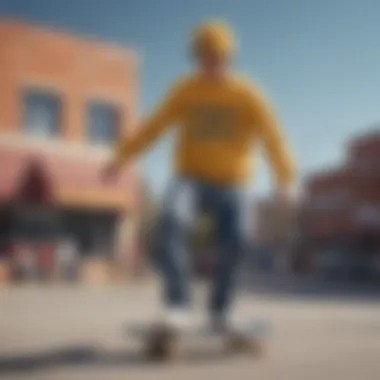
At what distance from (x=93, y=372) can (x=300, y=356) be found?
1.22 metres

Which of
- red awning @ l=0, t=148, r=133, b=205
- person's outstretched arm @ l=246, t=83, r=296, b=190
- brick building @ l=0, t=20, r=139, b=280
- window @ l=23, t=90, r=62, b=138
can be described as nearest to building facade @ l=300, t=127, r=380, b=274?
brick building @ l=0, t=20, r=139, b=280

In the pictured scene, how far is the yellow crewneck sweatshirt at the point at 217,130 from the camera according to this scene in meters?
4.06

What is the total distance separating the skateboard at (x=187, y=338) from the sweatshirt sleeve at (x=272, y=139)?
86cm

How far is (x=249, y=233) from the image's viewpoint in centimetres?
431

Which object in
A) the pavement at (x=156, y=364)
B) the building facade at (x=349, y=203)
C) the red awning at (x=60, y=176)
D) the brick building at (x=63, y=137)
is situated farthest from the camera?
the building facade at (x=349, y=203)

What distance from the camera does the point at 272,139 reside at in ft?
13.6

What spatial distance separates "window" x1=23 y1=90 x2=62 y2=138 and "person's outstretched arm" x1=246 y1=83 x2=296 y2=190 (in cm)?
1217

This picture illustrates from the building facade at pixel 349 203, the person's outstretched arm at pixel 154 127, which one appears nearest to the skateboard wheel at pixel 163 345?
the person's outstretched arm at pixel 154 127

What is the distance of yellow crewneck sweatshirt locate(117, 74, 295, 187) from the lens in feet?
→ 13.3

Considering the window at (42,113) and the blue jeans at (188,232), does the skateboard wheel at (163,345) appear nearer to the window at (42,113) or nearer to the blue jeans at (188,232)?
the blue jeans at (188,232)

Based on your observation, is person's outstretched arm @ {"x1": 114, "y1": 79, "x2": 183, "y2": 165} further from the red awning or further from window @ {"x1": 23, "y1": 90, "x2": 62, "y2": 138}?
window @ {"x1": 23, "y1": 90, "x2": 62, "y2": 138}

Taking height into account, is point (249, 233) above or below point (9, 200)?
below

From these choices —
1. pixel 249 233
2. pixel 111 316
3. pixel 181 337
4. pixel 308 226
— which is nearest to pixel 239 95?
pixel 249 233

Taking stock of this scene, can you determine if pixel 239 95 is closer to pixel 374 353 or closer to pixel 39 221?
pixel 374 353
